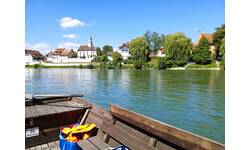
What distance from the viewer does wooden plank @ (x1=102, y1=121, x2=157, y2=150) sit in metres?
2.68

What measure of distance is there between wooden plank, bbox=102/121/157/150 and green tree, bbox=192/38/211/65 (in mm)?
51238

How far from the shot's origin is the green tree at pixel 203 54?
52.2 metres

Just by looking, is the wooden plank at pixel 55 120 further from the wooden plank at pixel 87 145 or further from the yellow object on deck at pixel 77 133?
the wooden plank at pixel 87 145

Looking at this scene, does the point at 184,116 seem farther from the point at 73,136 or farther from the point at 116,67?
the point at 116,67

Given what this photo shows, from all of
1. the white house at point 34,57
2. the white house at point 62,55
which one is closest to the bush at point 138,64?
the white house at point 62,55

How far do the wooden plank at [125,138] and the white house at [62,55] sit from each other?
284 ft

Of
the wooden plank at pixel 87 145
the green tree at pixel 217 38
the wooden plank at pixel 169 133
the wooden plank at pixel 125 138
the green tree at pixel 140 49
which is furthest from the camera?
the green tree at pixel 140 49

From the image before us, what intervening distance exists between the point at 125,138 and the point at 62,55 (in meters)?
94.5

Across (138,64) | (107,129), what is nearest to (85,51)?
(138,64)

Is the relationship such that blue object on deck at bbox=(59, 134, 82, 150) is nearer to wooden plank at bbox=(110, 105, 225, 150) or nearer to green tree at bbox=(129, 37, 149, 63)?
wooden plank at bbox=(110, 105, 225, 150)
